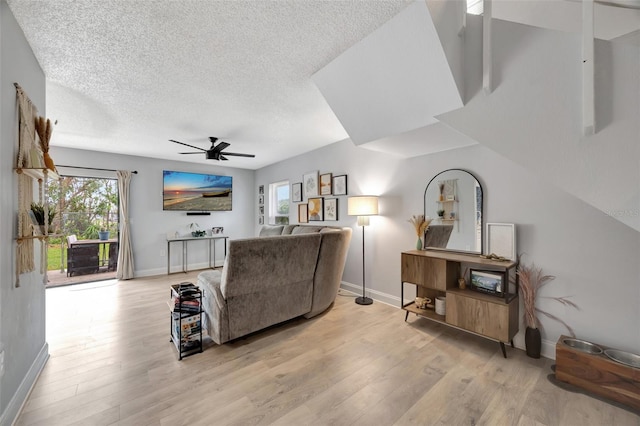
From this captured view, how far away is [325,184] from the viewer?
4.48 meters

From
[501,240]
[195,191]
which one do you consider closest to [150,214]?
[195,191]

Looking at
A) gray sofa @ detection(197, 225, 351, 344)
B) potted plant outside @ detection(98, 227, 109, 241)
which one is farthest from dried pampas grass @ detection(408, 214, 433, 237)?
potted plant outside @ detection(98, 227, 109, 241)

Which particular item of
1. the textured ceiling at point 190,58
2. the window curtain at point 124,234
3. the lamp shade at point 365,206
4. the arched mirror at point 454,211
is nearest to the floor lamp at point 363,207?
the lamp shade at point 365,206

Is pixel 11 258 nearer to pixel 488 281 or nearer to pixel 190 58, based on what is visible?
pixel 190 58

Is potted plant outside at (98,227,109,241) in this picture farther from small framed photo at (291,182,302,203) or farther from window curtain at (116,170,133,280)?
small framed photo at (291,182,302,203)

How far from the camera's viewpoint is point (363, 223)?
354 cm

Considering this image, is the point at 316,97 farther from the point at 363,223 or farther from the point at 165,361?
the point at 165,361

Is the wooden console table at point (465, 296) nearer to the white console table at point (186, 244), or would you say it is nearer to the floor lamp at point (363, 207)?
the floor lamp at point (363, 207)

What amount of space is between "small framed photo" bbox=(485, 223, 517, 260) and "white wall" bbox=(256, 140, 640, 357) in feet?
0.23

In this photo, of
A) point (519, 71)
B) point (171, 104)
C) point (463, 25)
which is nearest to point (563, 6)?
point (463, 25)

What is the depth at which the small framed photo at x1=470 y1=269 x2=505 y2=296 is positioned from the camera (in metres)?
2.27

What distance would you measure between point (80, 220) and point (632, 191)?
23.0ft

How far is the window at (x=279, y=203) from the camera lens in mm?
5688

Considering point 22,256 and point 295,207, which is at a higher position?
point 295,207
